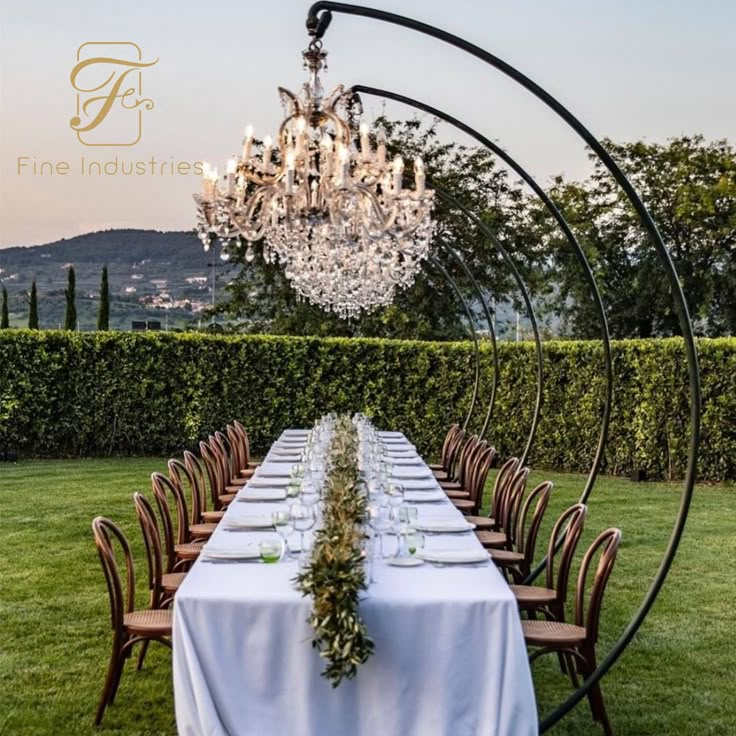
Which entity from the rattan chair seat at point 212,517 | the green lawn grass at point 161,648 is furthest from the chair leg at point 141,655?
the rattan chair seat at point 212,517

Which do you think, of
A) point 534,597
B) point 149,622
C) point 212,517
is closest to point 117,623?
point 149,622

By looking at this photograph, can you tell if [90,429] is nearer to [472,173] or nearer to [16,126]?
[16,126]

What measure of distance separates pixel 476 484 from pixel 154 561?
393 cm

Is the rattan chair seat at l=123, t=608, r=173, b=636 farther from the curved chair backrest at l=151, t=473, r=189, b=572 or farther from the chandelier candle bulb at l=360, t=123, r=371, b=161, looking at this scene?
the chandelier candle bulb at l=360, t=123, r=371, b=161

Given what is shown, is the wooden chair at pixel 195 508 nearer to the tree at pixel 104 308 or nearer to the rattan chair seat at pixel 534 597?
the rattan chair seat at pixel 534 597

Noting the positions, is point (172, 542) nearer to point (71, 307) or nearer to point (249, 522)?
point (249, 522)

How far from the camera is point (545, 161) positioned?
23266 millimetres

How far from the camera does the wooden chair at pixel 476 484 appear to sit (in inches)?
347

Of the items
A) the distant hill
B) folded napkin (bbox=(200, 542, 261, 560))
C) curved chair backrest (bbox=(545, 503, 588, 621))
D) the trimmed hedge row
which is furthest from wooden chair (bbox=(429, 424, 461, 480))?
the distant hill

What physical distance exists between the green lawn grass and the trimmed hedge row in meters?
3.21

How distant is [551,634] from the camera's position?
4973mm

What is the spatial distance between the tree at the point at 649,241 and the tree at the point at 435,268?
1146mm

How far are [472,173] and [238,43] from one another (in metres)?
9.65

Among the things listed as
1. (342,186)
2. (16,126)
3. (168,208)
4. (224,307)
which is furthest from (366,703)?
(224,307)
